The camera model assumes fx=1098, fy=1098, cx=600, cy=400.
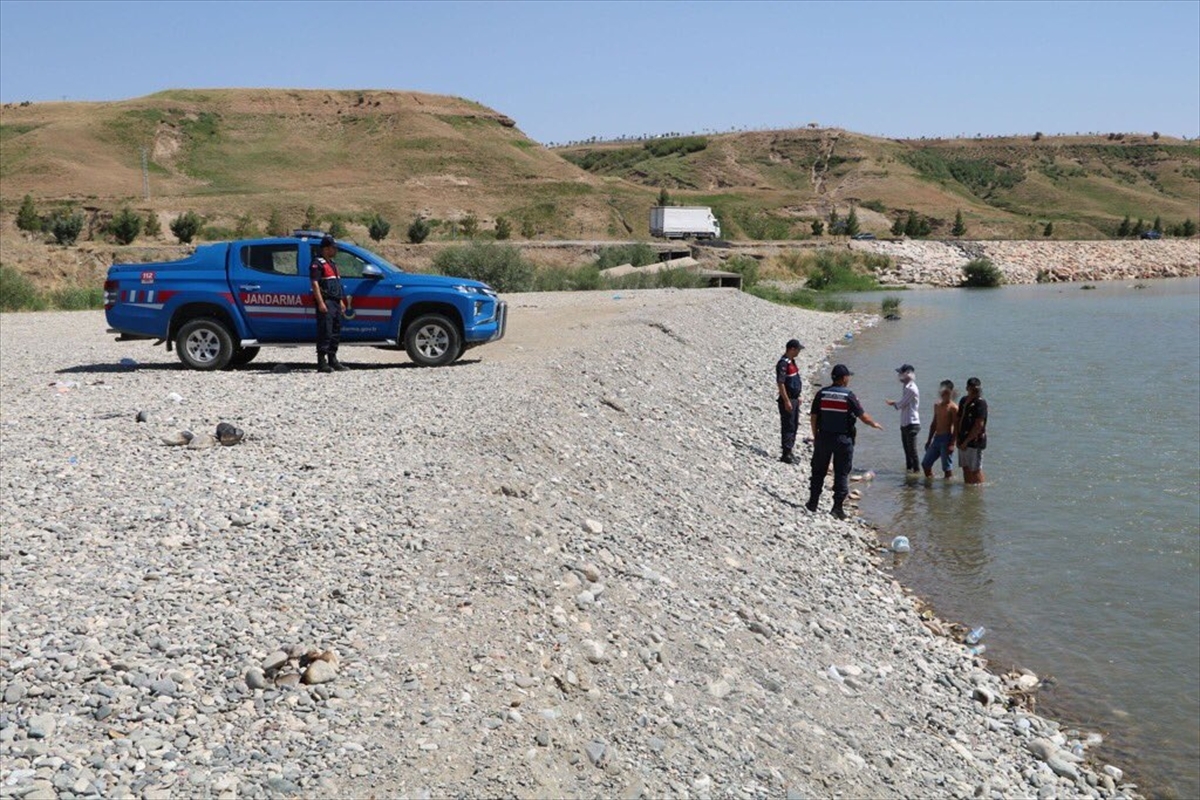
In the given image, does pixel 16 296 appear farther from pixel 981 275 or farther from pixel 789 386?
pixel 981 275

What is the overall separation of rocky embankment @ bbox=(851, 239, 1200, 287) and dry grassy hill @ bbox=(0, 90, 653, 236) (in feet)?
80.1

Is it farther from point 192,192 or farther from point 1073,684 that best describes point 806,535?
point 192,192

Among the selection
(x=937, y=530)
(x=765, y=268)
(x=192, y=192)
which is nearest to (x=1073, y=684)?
(x=937, y=530)

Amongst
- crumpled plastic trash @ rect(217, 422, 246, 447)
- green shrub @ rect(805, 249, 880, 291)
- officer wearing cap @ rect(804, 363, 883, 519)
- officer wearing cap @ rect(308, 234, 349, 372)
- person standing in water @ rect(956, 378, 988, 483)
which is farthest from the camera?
green shrub @ rect(805, 249, 880, 291)

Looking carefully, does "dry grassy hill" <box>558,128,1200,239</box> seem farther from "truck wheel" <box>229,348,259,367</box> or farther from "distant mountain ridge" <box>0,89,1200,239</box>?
"truck wheel" <box>229,348,259,367</box>

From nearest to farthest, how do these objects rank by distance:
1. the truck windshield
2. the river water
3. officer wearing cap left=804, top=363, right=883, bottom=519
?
the river water, officer wearing cap left=804, top=363, right=883, bottom=519, the truck windshield

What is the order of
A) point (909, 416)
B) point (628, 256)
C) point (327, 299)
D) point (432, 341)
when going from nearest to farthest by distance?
point (327, 299) < point (432, 341) < point (909, 416) < point (628, 256)

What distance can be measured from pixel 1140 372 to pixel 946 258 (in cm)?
5101

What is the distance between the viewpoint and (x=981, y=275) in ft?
229

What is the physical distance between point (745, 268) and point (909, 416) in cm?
3948

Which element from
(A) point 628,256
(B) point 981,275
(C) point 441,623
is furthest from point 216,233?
(C) point 441,623

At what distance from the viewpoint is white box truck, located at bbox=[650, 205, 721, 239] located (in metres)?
71.4

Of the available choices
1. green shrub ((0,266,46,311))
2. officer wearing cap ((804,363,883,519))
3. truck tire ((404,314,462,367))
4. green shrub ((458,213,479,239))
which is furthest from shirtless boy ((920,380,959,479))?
green shrub ((458,213,479,239))

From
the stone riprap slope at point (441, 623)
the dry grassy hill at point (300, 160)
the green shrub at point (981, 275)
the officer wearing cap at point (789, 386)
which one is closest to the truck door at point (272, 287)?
the stone riprap slope at point (441, 623)
